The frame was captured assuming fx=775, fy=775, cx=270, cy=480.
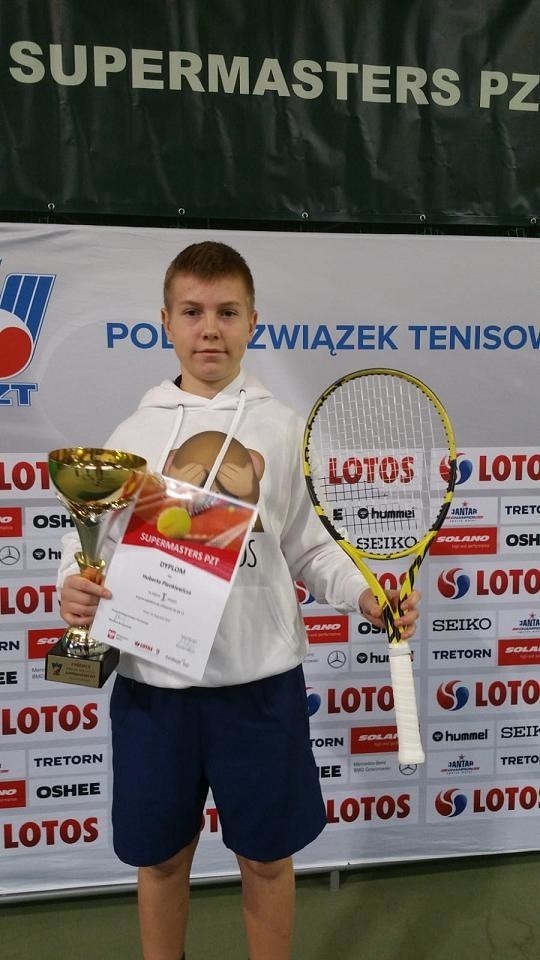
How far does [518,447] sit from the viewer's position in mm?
2199

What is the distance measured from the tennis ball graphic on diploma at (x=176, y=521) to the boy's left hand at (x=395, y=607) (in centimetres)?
35

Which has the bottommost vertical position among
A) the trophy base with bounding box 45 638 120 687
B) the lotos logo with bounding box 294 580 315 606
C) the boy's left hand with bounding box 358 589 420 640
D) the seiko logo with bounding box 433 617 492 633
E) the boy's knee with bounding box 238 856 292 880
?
the boy's knee with bounding box 238 856 292 880

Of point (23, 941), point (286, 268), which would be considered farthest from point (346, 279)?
point (23, 941)

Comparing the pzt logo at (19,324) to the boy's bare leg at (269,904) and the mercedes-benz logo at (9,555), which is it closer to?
the mercedes-benz logo at (9,555)

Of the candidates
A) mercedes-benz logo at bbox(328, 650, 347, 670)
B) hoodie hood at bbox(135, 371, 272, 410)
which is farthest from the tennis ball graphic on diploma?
mercedes-benz logo at bbox(328, 650, 347, 670)

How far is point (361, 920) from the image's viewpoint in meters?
2.04

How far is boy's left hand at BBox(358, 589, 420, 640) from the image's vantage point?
131 cm

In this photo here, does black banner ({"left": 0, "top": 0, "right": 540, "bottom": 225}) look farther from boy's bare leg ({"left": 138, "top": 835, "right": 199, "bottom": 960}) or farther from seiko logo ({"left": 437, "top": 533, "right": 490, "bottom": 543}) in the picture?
boy's bare leg ({"left": 138, "top": 835, "right": 199, "bottom": 960})

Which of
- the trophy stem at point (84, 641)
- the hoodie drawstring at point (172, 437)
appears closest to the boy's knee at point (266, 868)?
the trophy stem at point (84, 641)

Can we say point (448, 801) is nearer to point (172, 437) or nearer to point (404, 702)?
point (404, 702)

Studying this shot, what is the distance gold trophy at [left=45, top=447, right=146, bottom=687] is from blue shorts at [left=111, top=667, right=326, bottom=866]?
100 mm

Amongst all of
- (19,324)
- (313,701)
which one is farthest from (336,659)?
(19,324)

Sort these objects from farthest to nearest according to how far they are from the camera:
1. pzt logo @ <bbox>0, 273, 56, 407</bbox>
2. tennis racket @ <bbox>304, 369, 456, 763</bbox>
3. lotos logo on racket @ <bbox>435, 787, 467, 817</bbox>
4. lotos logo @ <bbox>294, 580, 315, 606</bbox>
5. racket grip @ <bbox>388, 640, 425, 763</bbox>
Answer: lotos logo on racket @ <bbox>435, 787, 467, 817</bbox> < lotos logo @ <bbox>294, 580, 315, 606</bbox> < pzt logo @ <bbox>0, 273, 56, 407</bbox> < tennis racket @ <bbox>304, 369, 456, 763</bbox> < racket grip @ <bbox>388, 640, 425, 763</bbox>

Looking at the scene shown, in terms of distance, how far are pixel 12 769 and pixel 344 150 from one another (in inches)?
75.5
